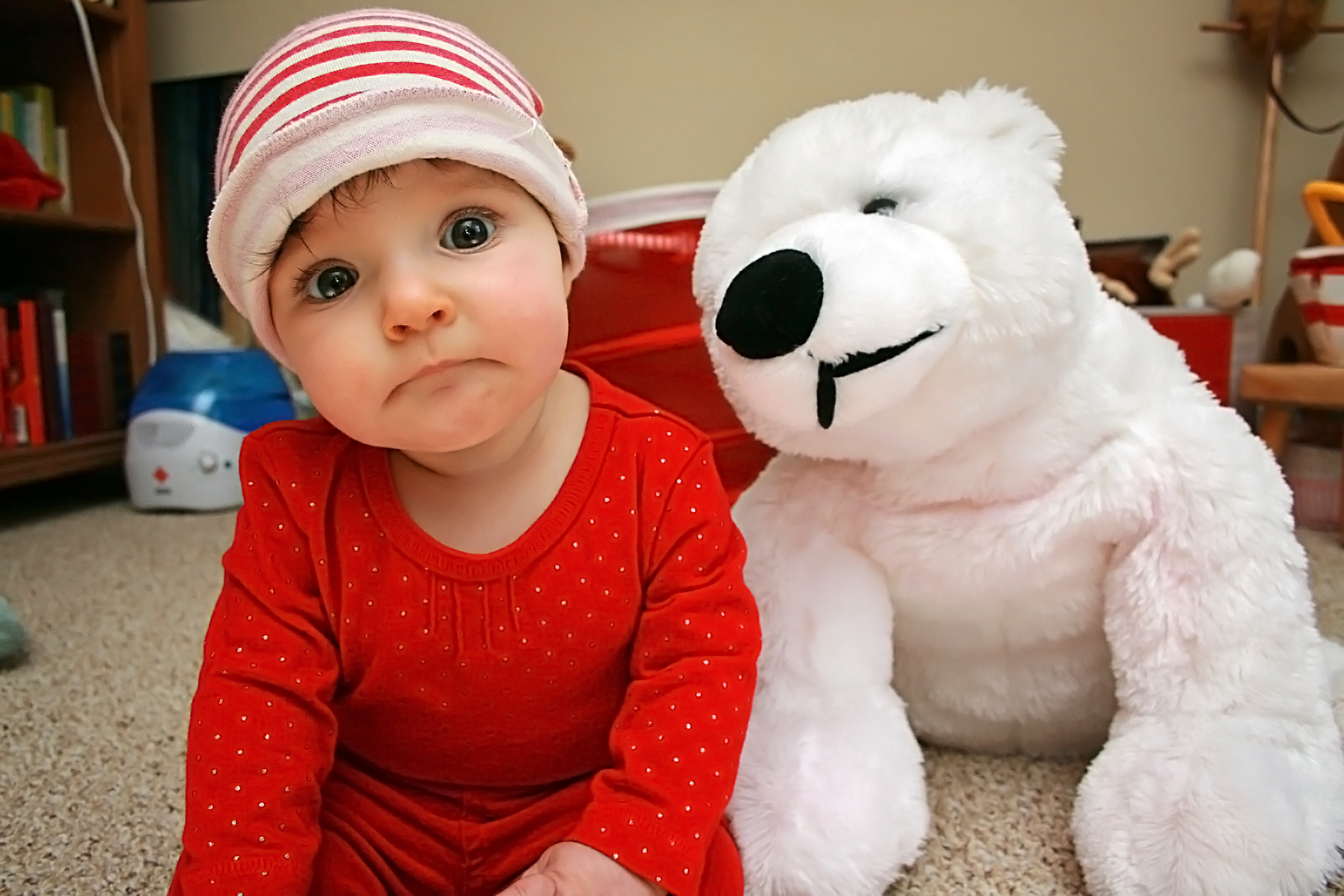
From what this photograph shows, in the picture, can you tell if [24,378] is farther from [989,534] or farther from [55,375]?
[989,534]

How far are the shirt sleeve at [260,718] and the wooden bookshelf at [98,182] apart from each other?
1358 millimetres

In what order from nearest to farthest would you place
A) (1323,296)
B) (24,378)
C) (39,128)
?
1. (1323,296)
2. (24,378)
3. (39,128)

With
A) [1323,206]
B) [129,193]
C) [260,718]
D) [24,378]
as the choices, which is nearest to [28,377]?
[24,378]

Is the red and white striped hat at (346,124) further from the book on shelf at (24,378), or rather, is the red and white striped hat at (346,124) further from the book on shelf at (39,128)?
the book on shelf at (39,128)

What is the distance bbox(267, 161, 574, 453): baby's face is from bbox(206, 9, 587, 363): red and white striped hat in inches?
0.6

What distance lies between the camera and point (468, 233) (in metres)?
0.45

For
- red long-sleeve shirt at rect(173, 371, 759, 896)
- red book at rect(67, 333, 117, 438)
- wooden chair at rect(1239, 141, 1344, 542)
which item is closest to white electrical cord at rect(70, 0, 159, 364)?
red book at rect(67, 333, 117, 438)

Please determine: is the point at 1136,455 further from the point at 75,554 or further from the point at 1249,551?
the point at 75,554

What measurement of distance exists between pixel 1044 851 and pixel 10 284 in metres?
1.97

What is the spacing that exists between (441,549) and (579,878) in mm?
177

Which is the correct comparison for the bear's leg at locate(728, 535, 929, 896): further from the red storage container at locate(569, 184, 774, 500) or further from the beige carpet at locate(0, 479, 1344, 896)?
the red storage container at locate(569, 184, 774, 500)

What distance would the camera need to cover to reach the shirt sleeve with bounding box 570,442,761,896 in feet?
1.46

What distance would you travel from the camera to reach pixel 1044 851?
54 centimetres

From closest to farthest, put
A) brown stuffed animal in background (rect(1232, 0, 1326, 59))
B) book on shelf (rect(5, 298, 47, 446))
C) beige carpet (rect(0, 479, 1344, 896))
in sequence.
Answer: beige carpet (rect(0, 479, 1344, 896)) → brown stuffed animal in background (rect(1232, 0, 1326, 59)) → book on shelf (rect(5, 298, 47, 446))
